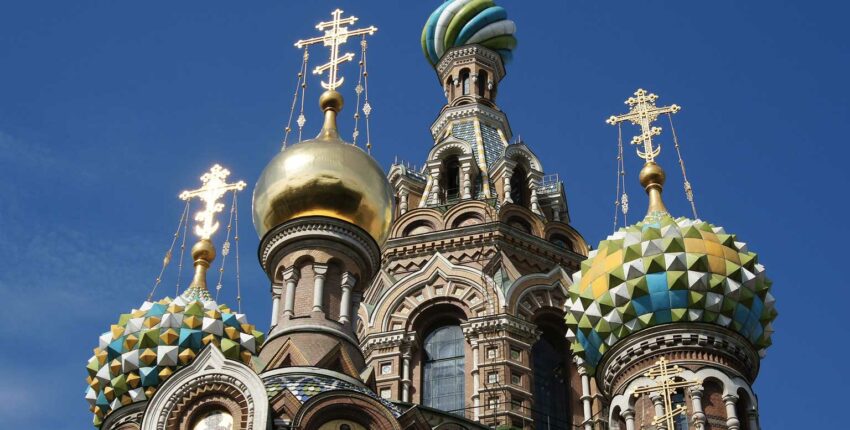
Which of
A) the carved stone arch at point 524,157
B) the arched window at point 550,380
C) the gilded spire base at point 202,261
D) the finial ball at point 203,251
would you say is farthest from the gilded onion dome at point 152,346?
the carved stone arch at point 524,157

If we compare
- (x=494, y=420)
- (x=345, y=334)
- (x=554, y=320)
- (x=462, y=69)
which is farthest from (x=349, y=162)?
(x=462, y=69)

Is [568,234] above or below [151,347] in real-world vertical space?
above

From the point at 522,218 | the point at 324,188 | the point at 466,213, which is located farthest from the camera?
the point at 522,218

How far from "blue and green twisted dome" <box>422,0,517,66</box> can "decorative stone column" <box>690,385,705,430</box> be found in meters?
11.2

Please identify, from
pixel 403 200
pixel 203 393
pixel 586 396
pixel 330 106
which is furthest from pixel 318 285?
pixel 403 200

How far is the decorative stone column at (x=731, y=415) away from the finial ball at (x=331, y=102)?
4.49 meters

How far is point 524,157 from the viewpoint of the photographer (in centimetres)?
2259

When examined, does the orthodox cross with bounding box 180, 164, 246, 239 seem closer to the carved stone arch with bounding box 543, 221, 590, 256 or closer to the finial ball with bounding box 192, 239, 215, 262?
the finial ball with bounding box 192, 239, 215, 262

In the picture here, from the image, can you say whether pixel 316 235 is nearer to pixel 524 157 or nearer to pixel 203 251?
pixel 203 251

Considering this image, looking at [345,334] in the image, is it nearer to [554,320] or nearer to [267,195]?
[267,195]

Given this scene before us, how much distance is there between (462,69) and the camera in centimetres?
2488

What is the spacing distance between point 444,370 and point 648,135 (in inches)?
157

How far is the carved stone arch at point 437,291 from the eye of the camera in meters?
20.1

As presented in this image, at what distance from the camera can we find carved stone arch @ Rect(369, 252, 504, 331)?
65.8 feet
